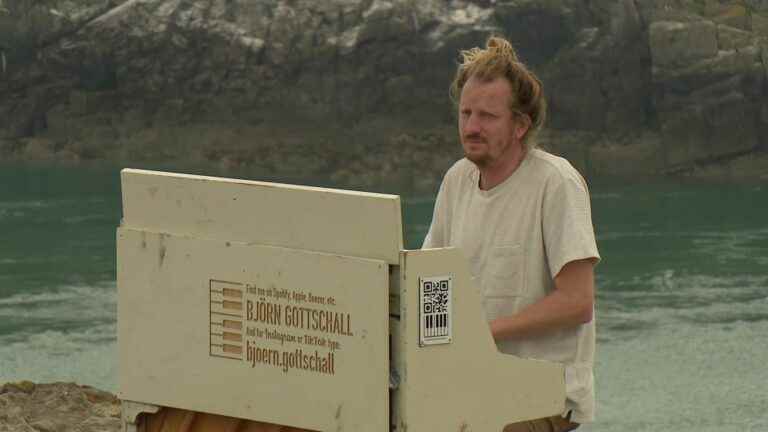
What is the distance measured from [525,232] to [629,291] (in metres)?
6.50

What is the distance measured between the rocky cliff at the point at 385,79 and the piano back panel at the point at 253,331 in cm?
941

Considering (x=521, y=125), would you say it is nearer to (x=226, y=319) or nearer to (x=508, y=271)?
(x=508, y=271)

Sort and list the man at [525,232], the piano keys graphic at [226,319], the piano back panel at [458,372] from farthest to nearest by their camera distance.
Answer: the man at [525,232], the piano keys graphic at [226,319], the piano back panel at [458,372]

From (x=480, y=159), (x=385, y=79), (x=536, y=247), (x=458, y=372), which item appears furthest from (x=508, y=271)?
(x=385, y=79)

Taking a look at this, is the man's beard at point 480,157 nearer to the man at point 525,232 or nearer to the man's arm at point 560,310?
the man at point 525,232

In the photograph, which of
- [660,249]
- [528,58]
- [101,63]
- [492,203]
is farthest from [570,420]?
[101,63]

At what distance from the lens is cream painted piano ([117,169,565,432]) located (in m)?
3.43

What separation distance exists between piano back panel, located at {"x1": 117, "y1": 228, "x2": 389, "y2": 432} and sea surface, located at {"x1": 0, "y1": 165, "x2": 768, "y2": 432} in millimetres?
3547

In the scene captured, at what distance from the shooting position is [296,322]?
140 inches

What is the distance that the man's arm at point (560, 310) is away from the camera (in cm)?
375

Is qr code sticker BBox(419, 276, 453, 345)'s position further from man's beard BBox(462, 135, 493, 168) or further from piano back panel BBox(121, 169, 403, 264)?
man's beard BBox(462, 135, 493, 168)

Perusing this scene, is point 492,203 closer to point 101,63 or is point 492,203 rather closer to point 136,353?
point 136,353

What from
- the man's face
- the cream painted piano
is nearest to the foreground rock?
the cream painted piano

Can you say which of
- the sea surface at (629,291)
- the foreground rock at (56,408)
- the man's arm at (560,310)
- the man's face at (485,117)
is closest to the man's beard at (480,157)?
the man's face at (485,117)
